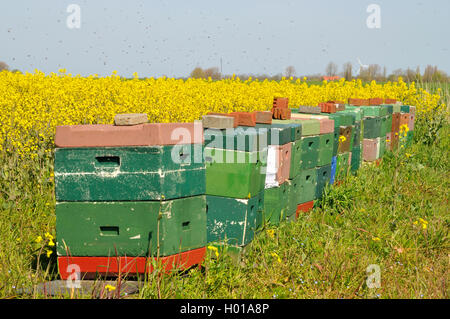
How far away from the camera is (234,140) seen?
13.6ft

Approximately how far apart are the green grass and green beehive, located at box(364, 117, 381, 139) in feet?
4.79

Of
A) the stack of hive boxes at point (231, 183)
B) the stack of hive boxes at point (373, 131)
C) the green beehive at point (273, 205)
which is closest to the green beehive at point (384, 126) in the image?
the stack of hive boxes at point (373, 131)

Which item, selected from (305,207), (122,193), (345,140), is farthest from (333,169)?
(122,193)

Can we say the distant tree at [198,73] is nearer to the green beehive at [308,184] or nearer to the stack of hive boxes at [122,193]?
the green beehive at [308,184]

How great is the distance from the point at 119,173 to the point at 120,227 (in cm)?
45

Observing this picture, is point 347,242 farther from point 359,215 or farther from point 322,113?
point 322,113

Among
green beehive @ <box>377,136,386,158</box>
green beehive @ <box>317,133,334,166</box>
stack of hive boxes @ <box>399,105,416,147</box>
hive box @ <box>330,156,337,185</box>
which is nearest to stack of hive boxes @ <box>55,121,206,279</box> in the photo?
green beehive @ <box>317,133,334,166</box>

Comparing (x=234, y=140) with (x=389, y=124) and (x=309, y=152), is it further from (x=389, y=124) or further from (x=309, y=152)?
(x=389, y=124)

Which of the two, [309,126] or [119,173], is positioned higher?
[309,126]

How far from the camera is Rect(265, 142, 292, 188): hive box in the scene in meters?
4.80

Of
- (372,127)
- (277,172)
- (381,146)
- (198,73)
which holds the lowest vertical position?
(381,146)

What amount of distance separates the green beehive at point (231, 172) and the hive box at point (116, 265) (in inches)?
27.7
